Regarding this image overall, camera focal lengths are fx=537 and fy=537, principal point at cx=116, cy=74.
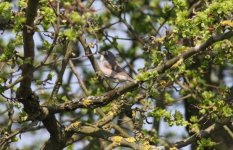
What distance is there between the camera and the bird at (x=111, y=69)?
7.23 m

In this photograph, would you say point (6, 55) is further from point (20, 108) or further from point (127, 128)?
point (127, 128)

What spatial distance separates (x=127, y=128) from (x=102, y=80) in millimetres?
1853

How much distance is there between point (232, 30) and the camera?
5023 millimetres

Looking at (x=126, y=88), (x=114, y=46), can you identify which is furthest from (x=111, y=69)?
(x=126, y=88)

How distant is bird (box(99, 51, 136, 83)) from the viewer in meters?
7.23

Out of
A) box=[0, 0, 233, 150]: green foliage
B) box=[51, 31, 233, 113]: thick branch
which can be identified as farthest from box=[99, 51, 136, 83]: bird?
box=[51, 31, 233, 113]: thick branch

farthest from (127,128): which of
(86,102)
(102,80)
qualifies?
(86,102)

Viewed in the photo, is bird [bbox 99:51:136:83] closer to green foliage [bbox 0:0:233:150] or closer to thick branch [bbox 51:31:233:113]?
green foliage [bbox 0:0:233:150]

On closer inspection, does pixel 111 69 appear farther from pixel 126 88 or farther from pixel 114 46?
pixel 126 88

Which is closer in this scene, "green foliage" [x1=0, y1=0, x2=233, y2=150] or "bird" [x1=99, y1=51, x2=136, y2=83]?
"green foliage" [x1=0, y1=0, x2=233, y2=150]

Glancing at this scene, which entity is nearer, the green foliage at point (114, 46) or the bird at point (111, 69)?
the green foliage at point (114, 46)

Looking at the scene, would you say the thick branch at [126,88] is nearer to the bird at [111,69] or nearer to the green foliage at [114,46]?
the green foliage at [114,46]

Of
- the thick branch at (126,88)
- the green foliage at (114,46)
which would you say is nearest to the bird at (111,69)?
the green foliage at (114,46)

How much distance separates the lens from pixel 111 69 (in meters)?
7.73
